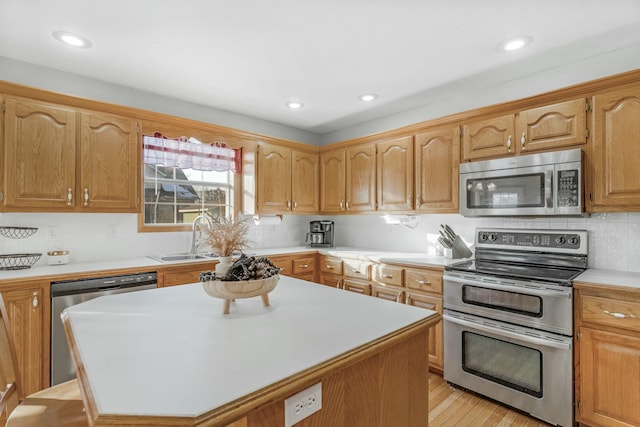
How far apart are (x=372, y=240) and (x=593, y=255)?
2079 mm

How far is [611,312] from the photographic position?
6.09 ft

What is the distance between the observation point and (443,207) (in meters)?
2.95

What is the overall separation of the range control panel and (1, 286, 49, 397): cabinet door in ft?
11.2

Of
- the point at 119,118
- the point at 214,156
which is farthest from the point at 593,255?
the point at 119,118

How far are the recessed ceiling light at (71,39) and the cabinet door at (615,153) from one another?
3.48 m

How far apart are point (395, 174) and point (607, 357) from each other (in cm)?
210

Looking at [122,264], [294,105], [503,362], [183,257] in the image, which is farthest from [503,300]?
[122,264]

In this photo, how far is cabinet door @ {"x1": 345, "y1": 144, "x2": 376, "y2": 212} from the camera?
3.54 meters

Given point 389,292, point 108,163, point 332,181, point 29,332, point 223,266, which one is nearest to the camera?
point 223,266

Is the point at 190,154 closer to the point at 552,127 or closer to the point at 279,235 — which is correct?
the point at 279,235

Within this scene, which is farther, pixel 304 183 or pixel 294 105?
pixel 304 183

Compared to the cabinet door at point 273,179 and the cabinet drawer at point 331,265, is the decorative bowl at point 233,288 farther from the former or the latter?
the cabinet door at point 273,179

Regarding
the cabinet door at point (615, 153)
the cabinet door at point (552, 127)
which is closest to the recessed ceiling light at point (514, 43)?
the cabinet door at point (552, 127)

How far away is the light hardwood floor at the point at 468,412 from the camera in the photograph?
6.84 ft
